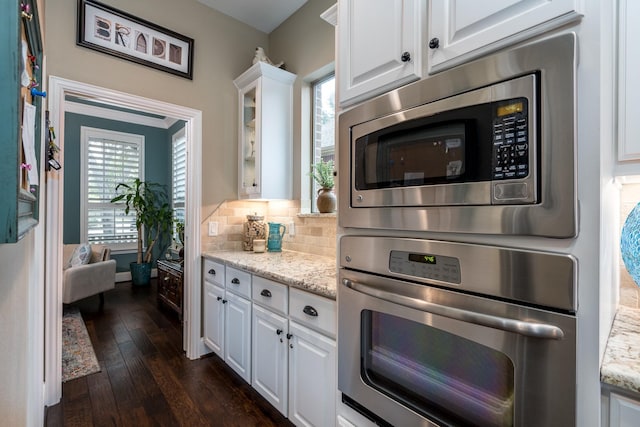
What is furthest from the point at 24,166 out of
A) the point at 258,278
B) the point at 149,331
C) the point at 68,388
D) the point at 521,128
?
the point at 149,331

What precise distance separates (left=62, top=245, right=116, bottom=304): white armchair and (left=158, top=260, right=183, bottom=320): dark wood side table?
0.62 meters

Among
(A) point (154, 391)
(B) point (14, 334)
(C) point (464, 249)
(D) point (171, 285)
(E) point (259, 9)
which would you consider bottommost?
(A) point (154, 391)

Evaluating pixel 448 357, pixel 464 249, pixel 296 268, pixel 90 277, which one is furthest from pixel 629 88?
pixel 90 277

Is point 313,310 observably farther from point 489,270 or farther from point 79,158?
point 79,158

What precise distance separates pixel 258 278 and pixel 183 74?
6.07 ft

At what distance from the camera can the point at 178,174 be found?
5.04 meters

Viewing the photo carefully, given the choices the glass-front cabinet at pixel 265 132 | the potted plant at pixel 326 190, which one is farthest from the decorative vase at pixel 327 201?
the glass-front cabinet at pixel 265 132

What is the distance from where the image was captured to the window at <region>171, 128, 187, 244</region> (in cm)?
489

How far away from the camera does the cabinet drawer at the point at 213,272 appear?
7.67 ft

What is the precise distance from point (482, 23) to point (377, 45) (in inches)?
14.7

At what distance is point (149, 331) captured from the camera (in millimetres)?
3102

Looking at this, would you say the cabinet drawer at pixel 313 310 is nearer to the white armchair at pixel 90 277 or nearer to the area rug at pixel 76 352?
the area rug at pixel 76 352

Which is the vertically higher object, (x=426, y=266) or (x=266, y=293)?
(x=426, y=266)

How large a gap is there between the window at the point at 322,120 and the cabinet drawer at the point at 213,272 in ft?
3.16
